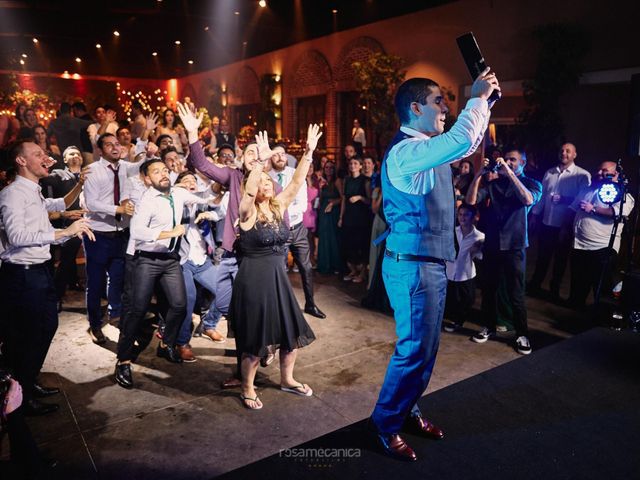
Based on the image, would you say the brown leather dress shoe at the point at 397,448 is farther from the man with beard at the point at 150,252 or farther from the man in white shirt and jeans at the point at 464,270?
the man in white shirt and jeans at the point at 464,270

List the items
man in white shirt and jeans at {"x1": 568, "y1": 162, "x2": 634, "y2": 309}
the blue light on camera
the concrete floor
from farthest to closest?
man in white shirt and jeans at {"x1": 568, "y1": 162, "x2": 634, "y2": 309} → the blue light on camera → the concrete floor

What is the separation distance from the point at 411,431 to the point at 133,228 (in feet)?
7.82

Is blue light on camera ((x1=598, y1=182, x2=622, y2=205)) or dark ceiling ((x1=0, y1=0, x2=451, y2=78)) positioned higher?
dark ceiling ((x1=0, y1=0, x2=451, y2=78))

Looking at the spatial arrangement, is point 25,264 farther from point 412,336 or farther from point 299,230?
point 299,230

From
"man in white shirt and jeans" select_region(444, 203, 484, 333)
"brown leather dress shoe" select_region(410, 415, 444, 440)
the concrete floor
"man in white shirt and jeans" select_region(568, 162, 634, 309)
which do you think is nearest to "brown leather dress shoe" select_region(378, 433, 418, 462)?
"brown leather dress shoe" select_region(410, 415, 444, 440)

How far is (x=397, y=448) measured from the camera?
2252 mm

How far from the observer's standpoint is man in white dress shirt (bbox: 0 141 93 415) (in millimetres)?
2973

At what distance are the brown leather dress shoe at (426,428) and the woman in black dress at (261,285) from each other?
1059 millimetres

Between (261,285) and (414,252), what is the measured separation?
1.22m

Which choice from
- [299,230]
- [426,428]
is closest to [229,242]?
[299,230]

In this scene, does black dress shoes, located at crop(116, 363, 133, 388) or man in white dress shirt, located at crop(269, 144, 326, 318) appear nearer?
black dress shoes, located at crop(116, 363, 133, 388)

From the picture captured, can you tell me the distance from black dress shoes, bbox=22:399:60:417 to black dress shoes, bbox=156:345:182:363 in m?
0.96

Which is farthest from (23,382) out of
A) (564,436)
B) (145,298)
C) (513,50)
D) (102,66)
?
(102,66)

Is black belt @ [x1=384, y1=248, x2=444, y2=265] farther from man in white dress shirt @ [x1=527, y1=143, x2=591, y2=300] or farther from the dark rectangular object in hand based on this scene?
man in white dress shirt @ [x1=527, y1=143, x2=591, y2=300]
